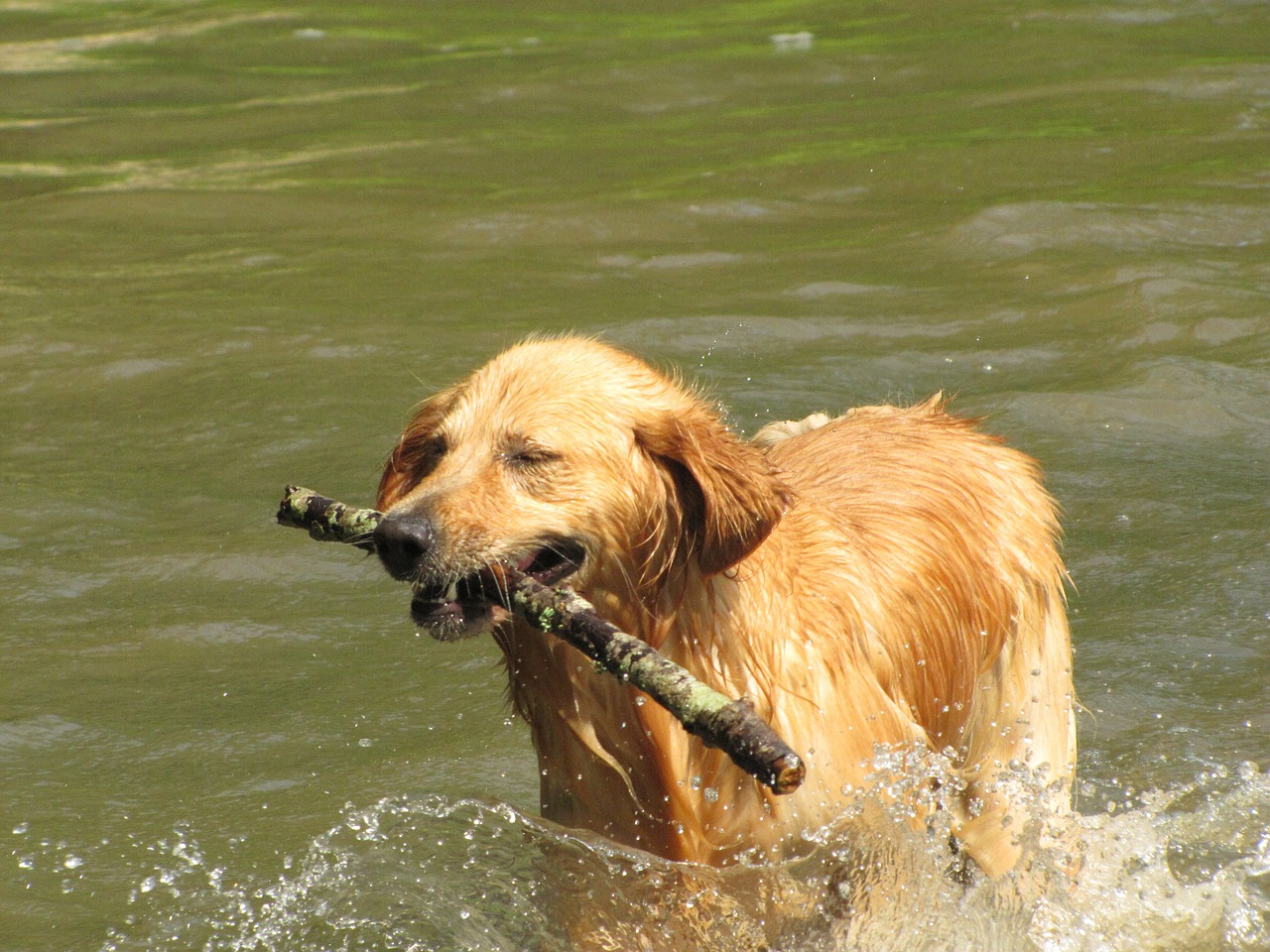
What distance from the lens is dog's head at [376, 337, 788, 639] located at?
15.1 feet

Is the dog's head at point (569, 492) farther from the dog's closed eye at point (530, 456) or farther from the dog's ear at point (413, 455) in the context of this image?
the dog's ear at point (413, 455)

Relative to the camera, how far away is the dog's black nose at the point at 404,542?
4.53 metres

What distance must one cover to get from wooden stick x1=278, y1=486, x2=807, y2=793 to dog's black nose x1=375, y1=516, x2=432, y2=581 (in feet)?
0.46


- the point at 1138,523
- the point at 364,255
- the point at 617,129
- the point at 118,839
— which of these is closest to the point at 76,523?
the point at 118,839

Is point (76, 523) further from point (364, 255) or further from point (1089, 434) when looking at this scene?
point (1089, 434)

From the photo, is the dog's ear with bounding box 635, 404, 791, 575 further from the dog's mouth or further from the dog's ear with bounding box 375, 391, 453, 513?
the dog's ear with bounding box 375, 391, 453, 513

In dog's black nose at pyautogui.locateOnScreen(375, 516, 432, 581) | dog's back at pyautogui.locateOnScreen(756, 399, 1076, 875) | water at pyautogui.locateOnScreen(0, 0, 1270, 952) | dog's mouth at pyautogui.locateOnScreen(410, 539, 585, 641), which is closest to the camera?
dog's black nose at pyautogui.locateOnScreen(375, 516, 432, 581)

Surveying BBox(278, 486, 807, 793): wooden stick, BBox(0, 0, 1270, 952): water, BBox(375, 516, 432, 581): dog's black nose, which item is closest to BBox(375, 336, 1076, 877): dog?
BBox(375, 516, 432, 581): dog's black nose

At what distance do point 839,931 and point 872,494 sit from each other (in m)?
1.37

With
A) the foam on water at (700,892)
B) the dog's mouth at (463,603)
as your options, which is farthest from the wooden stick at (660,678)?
the foam on water at (700,892)

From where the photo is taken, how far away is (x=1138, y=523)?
28.0ft

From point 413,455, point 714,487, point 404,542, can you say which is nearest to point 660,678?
point 714,487

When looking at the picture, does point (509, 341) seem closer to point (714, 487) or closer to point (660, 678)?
point (714, 487)

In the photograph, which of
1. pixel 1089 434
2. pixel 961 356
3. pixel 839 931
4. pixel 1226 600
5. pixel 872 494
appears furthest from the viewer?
pixel 961 356
